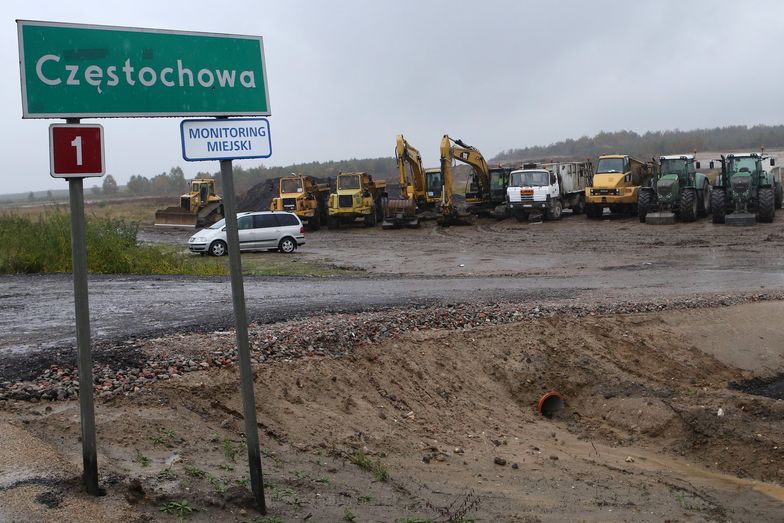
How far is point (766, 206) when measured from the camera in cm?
3195

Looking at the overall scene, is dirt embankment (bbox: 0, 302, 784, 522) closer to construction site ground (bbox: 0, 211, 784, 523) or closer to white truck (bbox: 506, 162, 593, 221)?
construction site ground (bbox: 0, 211, 784, 523)

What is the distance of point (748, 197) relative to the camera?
32688 millimetres

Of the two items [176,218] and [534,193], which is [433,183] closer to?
[534,193]

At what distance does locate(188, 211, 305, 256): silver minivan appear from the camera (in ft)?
91.2

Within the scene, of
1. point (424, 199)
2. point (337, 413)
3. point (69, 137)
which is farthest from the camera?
point (424, 199)

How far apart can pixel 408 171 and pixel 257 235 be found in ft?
46.5

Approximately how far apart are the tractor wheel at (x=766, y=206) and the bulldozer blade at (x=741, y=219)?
1.28 feet

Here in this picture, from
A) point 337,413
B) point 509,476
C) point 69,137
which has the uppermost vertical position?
point 69,137

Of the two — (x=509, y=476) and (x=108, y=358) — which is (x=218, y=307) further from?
(x=509, y=476)

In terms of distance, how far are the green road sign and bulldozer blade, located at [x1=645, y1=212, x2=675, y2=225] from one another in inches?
1245

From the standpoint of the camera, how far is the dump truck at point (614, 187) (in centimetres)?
3741

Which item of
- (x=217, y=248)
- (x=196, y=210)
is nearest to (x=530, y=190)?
(x=217, y=248)

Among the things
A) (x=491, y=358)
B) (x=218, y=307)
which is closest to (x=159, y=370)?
(x=491, y=358)

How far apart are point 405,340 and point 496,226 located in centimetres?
3012
